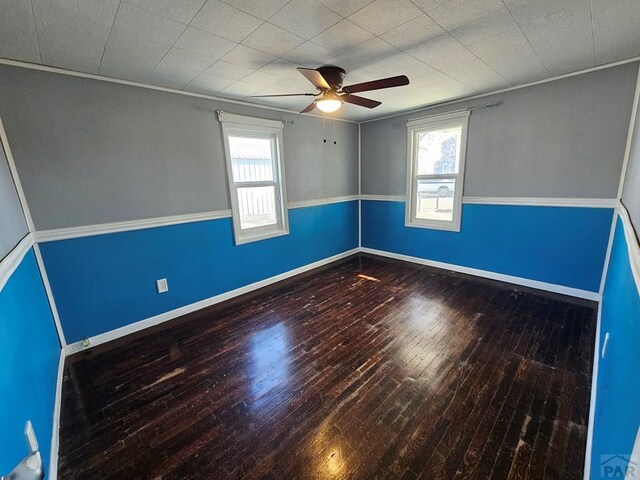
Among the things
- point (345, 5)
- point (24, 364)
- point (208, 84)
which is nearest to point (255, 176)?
point (208, 84)

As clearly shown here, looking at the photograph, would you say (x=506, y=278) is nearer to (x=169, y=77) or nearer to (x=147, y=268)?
(x=147, y=268)

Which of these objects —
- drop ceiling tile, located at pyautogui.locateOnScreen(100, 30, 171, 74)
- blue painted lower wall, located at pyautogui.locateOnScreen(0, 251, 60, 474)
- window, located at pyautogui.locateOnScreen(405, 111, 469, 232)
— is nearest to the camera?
blue painted lower wall, located at pyautogui.locateOnScreen(0, 251, 60, 474)

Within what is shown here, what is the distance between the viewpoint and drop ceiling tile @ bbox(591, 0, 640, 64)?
1.56 metres

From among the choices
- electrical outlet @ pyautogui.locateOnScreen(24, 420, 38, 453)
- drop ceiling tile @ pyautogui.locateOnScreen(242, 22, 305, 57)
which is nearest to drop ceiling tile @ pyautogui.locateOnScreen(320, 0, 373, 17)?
drop ceiling tile @ pyautogui.locateOnScreen(242, 22, 305, 57)

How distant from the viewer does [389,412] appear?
1736 mm

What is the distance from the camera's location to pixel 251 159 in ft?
11.6

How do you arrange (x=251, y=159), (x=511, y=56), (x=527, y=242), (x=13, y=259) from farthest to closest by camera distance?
1. (x=251, y=159)
2. (x=527, y=242)
3. (x=511, y=56)
4. (x=13, y=259)

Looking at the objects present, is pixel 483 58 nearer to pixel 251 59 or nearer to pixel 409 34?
pixel 409 34

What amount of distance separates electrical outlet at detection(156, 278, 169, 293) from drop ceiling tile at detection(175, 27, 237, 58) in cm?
215

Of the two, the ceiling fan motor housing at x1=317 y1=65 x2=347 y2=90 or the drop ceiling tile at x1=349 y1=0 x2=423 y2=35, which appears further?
the ceiling fan motor housing at x1=317 y1=65 x2=347 y2=90

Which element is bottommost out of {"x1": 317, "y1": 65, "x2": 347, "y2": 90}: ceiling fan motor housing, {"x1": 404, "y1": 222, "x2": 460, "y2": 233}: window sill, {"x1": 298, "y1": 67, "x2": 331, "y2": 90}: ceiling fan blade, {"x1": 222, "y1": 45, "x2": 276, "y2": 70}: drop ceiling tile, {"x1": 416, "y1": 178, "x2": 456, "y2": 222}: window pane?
{"x1": 404, "y1": 222, "x2": 460, "y2": 233}: window sill

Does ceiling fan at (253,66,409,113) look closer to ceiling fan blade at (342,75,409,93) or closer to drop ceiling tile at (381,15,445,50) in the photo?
ceiling fan blade at (342,75,409,93)

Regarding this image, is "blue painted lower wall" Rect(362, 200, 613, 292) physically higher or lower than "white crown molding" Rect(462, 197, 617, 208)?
lower

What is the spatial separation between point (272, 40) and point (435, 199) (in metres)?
3.19
